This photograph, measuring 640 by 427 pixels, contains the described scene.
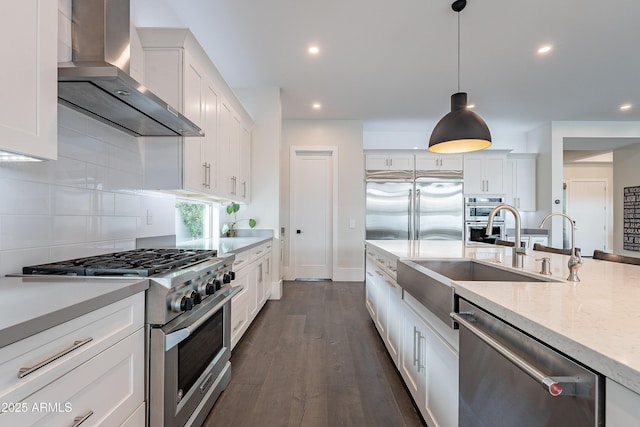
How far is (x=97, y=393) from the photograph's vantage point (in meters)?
0.89

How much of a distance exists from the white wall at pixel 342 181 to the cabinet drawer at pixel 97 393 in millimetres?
4068

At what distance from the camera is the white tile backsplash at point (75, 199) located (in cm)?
119

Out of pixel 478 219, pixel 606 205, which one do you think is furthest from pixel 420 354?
pixel 606 205

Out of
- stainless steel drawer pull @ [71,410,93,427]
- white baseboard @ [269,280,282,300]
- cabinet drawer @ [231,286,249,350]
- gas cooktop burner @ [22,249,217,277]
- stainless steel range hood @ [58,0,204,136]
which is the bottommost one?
white baseboard @ [269,280,282,300]

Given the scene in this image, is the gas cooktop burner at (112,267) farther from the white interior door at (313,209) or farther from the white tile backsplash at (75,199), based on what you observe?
the white interior door at (313,209)

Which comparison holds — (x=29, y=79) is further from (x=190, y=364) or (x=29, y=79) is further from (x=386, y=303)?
(x=386, y=303)

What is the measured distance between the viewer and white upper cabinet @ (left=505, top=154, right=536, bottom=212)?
5609mm

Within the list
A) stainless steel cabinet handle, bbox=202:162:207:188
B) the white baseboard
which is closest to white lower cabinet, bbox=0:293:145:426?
stainless steel cabinet handle, bbox=202:162:207:188

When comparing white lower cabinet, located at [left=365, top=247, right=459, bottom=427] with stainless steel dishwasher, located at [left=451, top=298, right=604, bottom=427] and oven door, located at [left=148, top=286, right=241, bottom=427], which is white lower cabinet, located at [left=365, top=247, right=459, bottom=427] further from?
oven door, located at [left=148, top=286, right=241, bottom=427]

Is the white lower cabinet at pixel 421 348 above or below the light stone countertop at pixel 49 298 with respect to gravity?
below

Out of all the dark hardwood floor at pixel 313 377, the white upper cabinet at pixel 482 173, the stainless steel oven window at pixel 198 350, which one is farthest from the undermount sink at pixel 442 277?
the white upper cabinet at pixel 482 173

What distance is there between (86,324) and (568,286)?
163cm

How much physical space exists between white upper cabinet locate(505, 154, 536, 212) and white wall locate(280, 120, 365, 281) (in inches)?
122

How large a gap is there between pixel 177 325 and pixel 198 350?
36 centimetres
